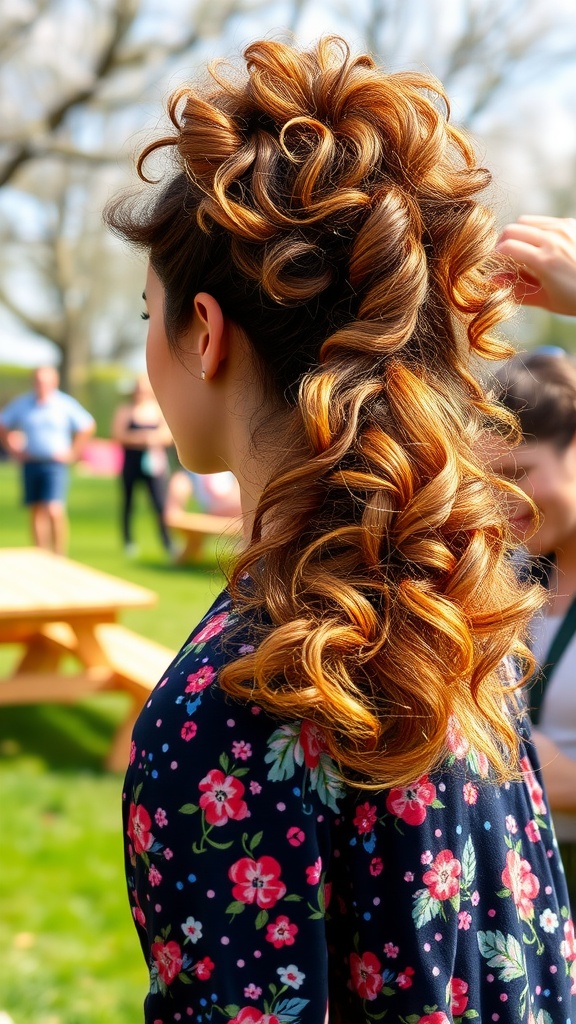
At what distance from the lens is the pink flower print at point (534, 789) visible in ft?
4.57

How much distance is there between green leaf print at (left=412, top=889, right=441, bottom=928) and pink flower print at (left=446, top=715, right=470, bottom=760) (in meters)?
0.16

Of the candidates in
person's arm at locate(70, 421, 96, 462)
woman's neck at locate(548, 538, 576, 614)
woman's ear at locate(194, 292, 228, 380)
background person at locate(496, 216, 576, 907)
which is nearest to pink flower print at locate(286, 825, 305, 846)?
woman's ear at locate(194, 292, 228, 380)

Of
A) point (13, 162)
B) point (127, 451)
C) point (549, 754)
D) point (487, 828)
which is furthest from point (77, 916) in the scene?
point (13, 162)

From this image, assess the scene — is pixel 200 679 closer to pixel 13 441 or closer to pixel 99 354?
pixel 13 441

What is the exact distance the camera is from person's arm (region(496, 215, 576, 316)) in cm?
171

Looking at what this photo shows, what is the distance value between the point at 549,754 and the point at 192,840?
1.28 meters

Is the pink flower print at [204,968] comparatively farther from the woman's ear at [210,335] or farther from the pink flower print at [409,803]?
the woman's ear at [210,335]

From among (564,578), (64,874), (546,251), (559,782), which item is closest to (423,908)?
(546,251)

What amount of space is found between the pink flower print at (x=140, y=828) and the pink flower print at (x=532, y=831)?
519 mm

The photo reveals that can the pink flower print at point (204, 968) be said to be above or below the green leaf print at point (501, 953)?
above

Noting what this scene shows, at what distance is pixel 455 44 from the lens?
20.5 meters

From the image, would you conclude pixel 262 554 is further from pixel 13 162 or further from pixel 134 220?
pixel 13 162

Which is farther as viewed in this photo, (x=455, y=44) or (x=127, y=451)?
(x=455, y=44)

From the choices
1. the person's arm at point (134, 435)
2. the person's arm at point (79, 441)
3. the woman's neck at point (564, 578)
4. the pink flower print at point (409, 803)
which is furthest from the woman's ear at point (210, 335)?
the person's arm at point (134, 435)
